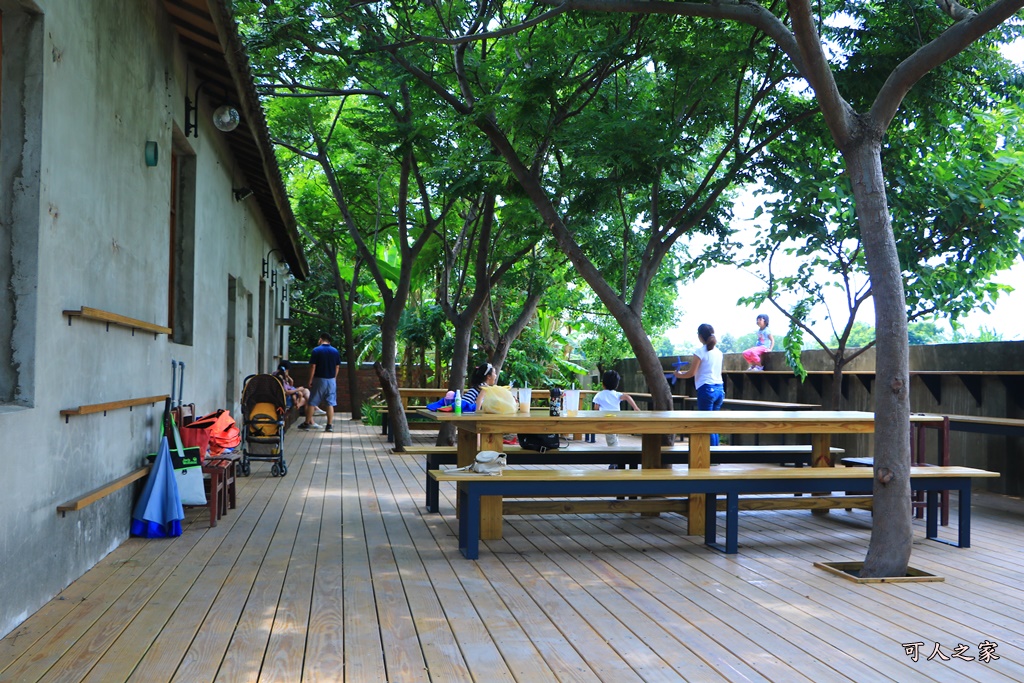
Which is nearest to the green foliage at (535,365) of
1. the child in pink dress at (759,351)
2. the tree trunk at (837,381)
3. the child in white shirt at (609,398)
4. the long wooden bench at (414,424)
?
the long wooden bench at (414,424)

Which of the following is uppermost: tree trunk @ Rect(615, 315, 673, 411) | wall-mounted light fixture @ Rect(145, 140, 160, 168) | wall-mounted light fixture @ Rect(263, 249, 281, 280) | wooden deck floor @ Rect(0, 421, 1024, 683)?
wall-mounted light fixture @ Rect(263, 249, 281, 280)

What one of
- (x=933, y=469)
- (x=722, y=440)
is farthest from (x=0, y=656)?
(x=722, y=440)

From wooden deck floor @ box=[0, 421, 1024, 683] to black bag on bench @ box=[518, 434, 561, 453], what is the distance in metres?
0.78

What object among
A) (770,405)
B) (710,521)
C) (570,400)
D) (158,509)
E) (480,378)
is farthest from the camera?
(770,405)

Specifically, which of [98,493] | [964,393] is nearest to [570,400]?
[98,493]

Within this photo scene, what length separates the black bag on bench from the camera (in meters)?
8.40

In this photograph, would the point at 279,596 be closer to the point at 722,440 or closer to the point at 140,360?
the point at 140,360

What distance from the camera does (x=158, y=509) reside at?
6.94 meters

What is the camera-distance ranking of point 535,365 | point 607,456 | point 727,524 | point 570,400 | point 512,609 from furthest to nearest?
point 535,365
point 607,456
point 570,400
point 727,524
point 512,609

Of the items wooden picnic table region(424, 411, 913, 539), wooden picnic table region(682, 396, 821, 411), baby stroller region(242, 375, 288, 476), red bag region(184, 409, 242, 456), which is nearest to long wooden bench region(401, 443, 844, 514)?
wooden picnic table region(424, 411, 913, 539)

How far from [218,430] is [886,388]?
5543mm

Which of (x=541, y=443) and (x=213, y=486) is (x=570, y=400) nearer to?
(x=541, y=443)

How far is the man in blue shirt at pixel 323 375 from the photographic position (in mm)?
17797

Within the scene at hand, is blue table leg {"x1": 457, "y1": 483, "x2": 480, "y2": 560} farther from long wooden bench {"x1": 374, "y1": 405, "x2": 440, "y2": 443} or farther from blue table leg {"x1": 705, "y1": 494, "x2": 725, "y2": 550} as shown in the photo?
long wooden bench {"x1": 374, "y1": 405, "x2": 440, "y2": 443}
